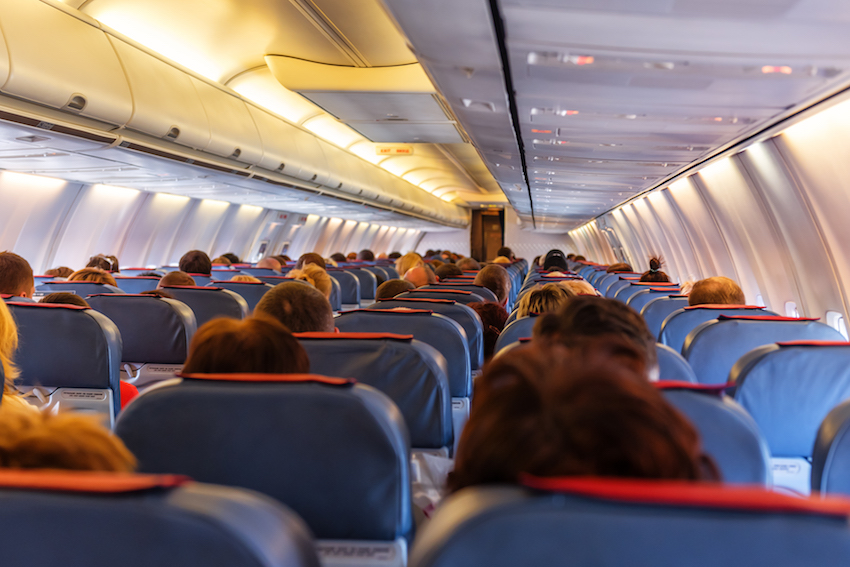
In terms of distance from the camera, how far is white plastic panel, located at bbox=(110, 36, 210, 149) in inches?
271

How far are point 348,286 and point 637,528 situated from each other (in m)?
9.90

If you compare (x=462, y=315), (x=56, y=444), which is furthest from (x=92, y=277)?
(x=56, y=444)

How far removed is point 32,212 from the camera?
37.4ft

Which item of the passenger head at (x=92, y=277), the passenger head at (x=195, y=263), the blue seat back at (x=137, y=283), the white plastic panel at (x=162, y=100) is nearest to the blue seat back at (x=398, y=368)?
the passenger head at (x=92, y=277)

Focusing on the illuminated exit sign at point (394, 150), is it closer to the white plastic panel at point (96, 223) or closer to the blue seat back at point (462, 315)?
the white plastic panel at point (96, 223)

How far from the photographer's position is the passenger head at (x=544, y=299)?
161 inches

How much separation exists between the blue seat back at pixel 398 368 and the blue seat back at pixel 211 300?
3154 mm

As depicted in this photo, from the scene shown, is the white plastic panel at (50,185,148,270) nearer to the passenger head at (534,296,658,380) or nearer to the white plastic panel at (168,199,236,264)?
the white plastic panel at (168,199,236,264)

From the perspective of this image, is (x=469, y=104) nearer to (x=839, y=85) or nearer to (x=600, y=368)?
(x=839, y=85)

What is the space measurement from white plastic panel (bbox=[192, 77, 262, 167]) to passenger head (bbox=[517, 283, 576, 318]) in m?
5.84

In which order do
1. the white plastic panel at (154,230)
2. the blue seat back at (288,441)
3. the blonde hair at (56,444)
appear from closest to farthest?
the blonde hair at (56,444) < the blue seat back at (288,441) < the white plastic panel at (154,230)

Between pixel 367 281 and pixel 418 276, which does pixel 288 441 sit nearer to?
pixel 418 276

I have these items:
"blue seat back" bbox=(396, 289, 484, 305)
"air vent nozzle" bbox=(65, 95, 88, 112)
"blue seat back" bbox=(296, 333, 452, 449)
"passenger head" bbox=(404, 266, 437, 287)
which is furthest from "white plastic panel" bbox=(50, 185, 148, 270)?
"blue seat back" bbox=(296, 333, 452, 449)

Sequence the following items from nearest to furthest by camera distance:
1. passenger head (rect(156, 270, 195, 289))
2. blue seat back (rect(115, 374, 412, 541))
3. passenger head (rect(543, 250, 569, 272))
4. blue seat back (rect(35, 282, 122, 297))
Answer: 1. blue seat back (rect(115, 374, 412, 541))
2. blue seat back (rect(35, 282, 122, 297))
3. passenger head (rect(156, 270, 195, 289))
4. passenger head (rect(543, 250, 569, 272))
